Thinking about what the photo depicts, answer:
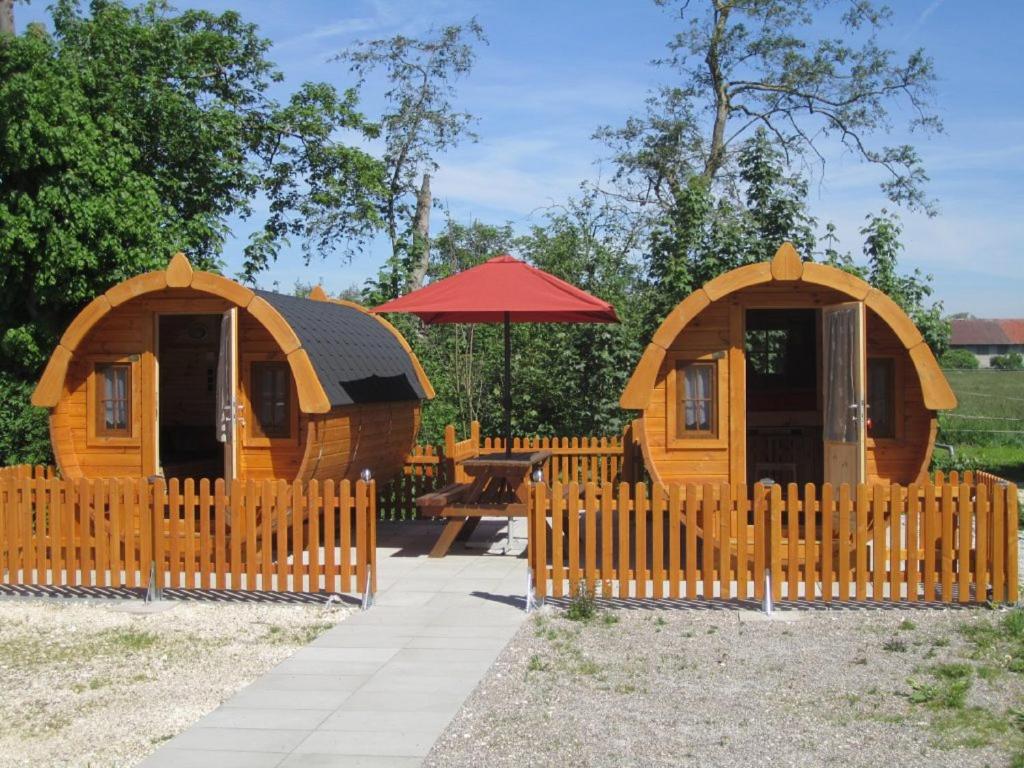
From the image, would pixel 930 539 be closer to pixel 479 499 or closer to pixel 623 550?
pixel 623 550

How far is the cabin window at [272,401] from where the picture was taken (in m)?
11.7

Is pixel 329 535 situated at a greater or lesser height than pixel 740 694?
greater

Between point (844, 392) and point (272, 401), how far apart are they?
586 centimetres

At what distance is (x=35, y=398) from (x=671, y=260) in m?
9.37

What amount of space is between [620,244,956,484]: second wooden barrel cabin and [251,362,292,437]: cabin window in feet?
11.9

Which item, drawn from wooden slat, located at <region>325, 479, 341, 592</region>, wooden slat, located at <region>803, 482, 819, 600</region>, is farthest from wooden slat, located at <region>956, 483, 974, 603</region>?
wooden slat, located at <region>325, 479, 341, 592</region>

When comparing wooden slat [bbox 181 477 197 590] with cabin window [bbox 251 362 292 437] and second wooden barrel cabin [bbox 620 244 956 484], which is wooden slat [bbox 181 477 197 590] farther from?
second wooden barrel cabin [bbox 620 244 956 484]

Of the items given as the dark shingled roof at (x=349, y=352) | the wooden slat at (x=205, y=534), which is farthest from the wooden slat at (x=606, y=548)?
the dark shingled roof at (x=349, y=352)

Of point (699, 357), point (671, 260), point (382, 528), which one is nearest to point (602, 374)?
point (671, 260)

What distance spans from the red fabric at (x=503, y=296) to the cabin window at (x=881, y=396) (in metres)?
2.77

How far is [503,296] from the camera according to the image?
11.7 meters

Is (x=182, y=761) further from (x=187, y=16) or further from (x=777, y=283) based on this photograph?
(x=187, y=16)

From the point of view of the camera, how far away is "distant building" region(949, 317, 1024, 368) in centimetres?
8875

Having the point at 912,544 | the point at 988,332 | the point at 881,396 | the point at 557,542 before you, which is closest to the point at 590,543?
the point at 557,542
